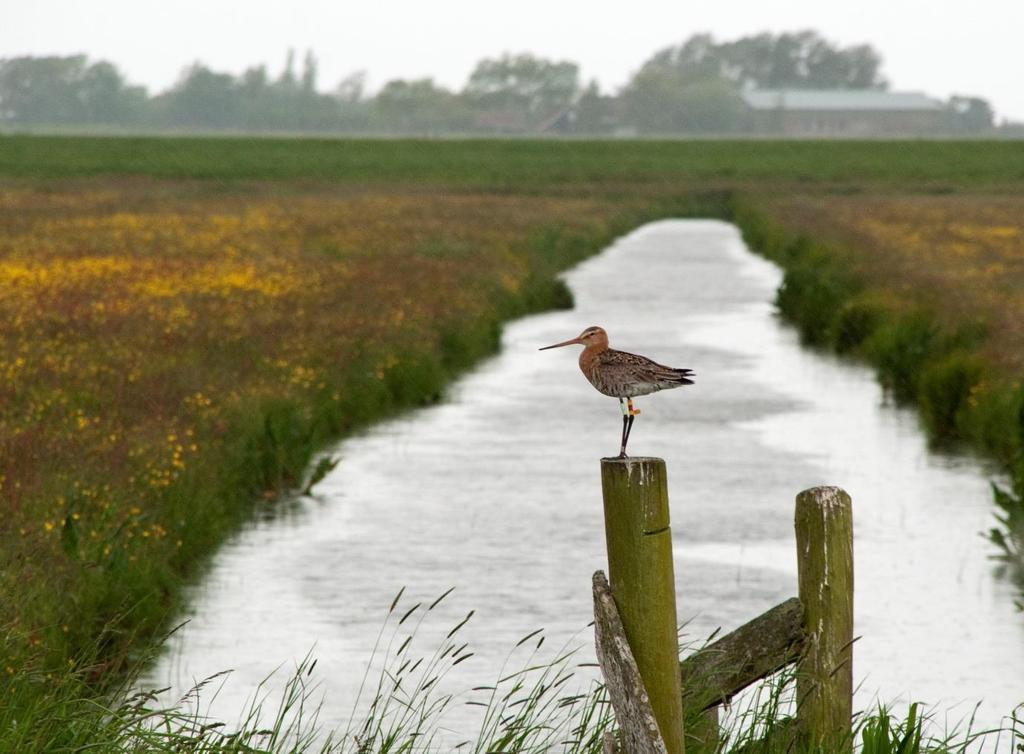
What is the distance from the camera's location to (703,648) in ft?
19.0

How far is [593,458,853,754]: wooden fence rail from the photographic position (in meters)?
4.93

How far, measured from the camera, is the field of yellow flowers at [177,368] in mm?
10703

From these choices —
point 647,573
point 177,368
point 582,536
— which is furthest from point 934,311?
point 647,573

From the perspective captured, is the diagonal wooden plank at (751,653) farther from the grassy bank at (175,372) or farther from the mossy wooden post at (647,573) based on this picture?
the grassy bank at (175,372)

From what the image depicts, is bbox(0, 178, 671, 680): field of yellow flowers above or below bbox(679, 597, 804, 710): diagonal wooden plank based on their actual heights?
below

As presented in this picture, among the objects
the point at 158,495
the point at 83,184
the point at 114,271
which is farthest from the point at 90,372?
the point at 83,184

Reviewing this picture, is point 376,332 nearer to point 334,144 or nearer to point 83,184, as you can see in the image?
point 83,184

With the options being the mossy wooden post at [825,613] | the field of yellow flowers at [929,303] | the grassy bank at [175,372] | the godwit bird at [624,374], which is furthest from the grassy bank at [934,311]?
the godwit bird at [624,374]

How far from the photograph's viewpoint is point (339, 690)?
10.2 m

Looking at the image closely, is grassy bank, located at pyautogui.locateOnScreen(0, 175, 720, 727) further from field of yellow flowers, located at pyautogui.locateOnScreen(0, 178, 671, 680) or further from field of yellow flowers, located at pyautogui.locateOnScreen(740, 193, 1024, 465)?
field of yellow flowers, located at pyautogui.locateOnScreen(740, 193, 1024, 465)

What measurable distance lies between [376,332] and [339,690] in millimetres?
14016

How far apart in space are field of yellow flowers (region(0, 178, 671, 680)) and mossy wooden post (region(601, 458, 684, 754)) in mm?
2437

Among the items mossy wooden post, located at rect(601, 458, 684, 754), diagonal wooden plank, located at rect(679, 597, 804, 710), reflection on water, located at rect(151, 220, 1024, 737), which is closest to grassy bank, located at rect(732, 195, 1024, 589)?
reflection on water, located at rect(151, 220, 1024, 737)

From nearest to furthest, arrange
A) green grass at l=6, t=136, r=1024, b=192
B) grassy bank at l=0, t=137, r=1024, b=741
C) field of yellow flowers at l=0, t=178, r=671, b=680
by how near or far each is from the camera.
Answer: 1. field of yellow flowers at l=0, t=178, r=671, b=680
2. grassy bank at l=0, t=137, r=1024, b=741
3. green grass at l=6, t=136, r=1024, b=192
